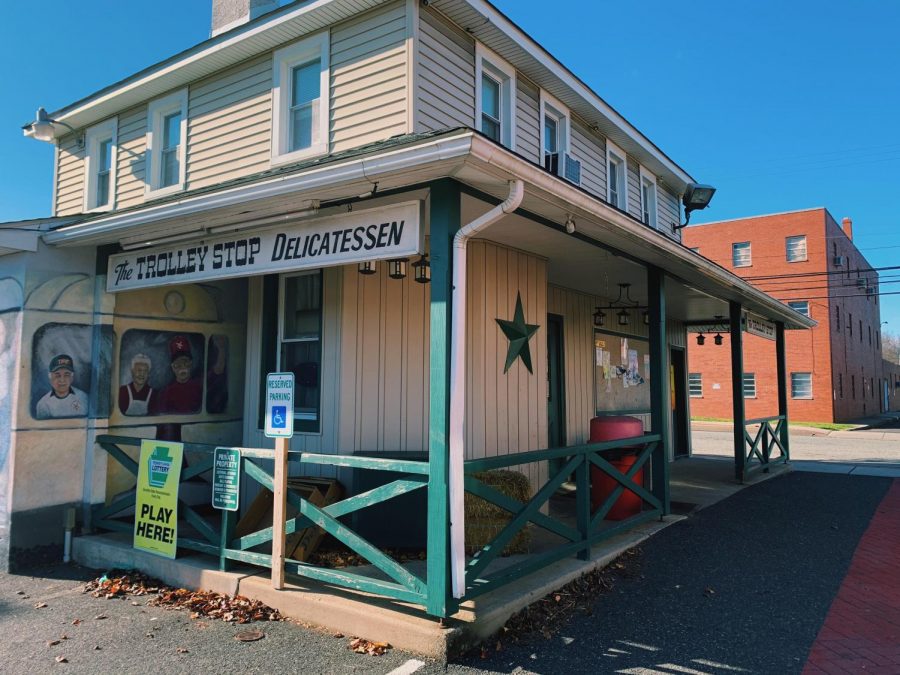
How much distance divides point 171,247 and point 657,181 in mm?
10464

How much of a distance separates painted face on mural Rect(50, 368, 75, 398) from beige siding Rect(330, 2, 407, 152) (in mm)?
3704

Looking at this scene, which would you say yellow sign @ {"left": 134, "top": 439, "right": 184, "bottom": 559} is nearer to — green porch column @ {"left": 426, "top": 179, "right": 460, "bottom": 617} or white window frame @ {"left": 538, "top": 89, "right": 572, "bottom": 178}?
green porch column @ {"left": 426, "top": 179, "right": 460, "bottom": 617}

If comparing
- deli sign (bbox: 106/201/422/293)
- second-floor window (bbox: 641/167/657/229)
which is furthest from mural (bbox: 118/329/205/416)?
second-floor window (bbox: 641/167/657/229)

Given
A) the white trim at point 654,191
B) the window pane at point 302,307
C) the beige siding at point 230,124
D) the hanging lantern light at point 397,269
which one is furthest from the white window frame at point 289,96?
the white trim at point 654,191

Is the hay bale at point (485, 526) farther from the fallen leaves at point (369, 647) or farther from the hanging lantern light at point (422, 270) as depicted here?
the hanging lantern light at point (422, 270)

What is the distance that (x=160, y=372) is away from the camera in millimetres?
7031

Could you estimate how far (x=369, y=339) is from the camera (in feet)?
21.0

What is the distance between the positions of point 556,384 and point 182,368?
5393mm

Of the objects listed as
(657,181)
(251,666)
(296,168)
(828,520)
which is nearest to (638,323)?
(657,181)

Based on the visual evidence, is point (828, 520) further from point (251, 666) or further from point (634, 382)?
point (251, 666)

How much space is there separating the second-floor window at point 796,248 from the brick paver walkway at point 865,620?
2866 centimetres

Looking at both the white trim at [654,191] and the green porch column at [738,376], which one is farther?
the white trim at [654,191]

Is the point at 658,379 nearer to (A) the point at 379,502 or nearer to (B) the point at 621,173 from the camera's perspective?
(A) the point at 379,502

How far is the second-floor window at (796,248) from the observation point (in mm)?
31609
